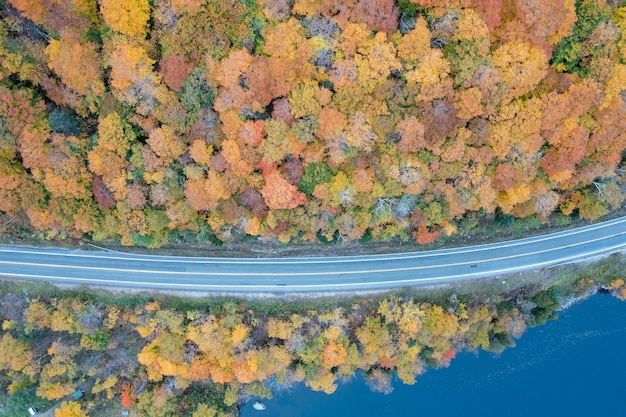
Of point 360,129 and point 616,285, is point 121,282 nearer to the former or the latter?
point 360,129

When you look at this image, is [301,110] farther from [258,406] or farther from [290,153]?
[258,406]

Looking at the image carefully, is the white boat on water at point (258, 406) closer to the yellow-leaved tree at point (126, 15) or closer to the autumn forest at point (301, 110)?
the autumn forest at point (301, 110)

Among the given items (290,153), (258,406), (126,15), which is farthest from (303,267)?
(126,15)

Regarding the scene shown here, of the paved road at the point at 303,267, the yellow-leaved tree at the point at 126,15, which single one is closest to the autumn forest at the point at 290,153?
the yellow-leaved tree at the point at 126,15

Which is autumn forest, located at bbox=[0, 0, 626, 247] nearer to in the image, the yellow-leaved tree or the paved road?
the yellow-leaved tree

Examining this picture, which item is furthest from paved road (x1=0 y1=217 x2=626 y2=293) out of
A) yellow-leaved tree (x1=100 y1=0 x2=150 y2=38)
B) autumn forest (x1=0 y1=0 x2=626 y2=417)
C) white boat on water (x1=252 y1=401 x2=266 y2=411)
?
yellow-leaved tree (x1=100 y1=0 x2=150 y2=38)
